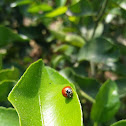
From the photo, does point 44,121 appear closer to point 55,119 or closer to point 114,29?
point 55,119

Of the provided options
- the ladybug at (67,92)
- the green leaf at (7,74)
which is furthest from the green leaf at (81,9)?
the ladybug at (67,92)

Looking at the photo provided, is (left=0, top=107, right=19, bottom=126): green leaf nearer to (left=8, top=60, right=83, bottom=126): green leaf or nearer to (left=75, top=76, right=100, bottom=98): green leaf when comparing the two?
(left=8, top=60, right=83, bottom=126): green leaf

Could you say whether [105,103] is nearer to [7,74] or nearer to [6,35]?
[7,74]

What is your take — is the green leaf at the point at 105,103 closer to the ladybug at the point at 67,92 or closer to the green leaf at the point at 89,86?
the green leaf at the point at 89,86

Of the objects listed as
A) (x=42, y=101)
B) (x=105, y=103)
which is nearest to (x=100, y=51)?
(x=105, y=103)

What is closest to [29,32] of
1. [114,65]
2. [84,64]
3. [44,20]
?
[44,20]
